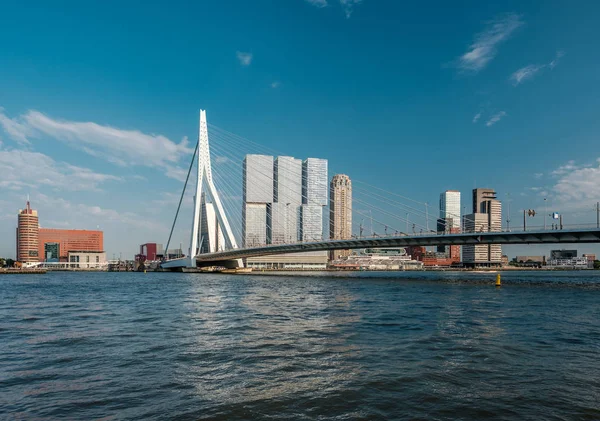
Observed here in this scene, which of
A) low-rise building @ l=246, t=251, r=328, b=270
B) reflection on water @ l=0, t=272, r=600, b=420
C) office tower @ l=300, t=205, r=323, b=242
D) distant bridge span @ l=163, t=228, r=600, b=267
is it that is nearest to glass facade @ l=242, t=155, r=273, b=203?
office tower @ l=300, t=205, r=323, b=242

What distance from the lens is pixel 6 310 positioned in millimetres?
26016

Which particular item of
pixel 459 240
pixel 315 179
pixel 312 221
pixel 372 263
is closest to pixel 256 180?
pixel 312 221

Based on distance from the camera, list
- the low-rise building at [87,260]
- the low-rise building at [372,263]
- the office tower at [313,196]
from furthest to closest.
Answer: the low-rise building at [372,263], the low-rise building at [87,260], the office tower at [313,196]

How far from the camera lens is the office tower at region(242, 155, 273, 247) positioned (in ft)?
490

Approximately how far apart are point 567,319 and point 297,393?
17525mm

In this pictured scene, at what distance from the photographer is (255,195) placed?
6275 inches

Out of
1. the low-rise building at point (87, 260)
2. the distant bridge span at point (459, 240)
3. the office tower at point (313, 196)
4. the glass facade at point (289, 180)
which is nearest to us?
the distant bridge span at point (459, 240)

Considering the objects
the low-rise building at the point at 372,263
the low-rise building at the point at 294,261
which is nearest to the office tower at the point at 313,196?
the low-rise building at the point at 294,261

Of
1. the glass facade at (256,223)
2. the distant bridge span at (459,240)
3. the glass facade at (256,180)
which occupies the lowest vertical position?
the distant bridge span at (459,240)

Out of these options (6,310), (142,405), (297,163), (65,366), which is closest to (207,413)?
(142,405)

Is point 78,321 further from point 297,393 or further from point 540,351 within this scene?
point 540,351

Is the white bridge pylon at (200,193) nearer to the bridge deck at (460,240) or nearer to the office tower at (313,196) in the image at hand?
the bridge deck at (460,240)

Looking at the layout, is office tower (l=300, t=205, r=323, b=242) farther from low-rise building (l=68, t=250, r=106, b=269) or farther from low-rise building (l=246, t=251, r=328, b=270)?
low-rise building (l=68, t=250, r=106, b=269)

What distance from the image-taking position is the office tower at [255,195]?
149 meters
